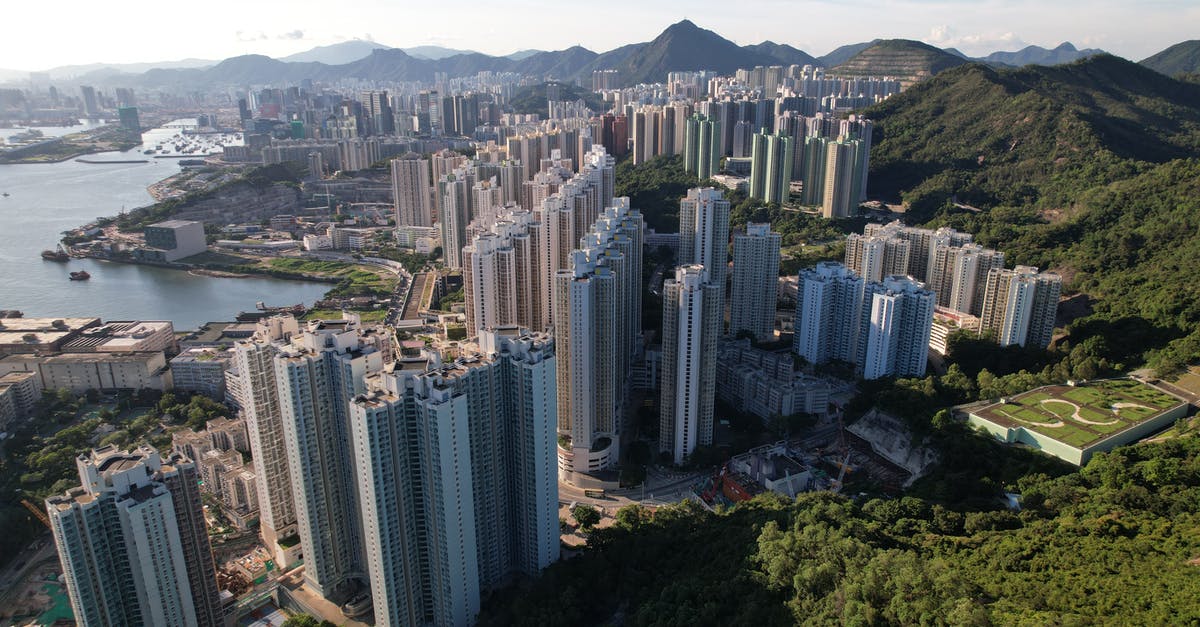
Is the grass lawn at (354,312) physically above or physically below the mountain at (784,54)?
below

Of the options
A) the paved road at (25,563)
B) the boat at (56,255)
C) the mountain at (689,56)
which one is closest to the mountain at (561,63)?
the mountain at (689,56)

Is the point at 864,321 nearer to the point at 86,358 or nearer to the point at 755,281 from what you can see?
the point at 755,281

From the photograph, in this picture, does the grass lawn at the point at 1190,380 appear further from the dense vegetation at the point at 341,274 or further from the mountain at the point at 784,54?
the mountain at the point at 784,54

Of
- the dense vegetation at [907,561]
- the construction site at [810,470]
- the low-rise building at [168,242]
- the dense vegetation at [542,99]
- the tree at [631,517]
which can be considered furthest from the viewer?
the dense vegetation at [542,99]

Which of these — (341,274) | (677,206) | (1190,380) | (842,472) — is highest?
(677,206)

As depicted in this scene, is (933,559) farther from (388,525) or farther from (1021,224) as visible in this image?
(1021,224)

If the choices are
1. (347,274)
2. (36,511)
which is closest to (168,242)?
(347,274)

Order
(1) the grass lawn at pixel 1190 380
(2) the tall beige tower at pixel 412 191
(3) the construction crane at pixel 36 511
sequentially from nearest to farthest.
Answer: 1. (3) the construction crane at pixel 36 511
2. (1) the grass lawn at pixel 1190 380
3. (2) the tall beige tower at pixel 412 191

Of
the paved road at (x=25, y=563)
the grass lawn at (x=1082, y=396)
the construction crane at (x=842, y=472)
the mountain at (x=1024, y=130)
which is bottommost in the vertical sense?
the paved road at (x=25, y=563)
